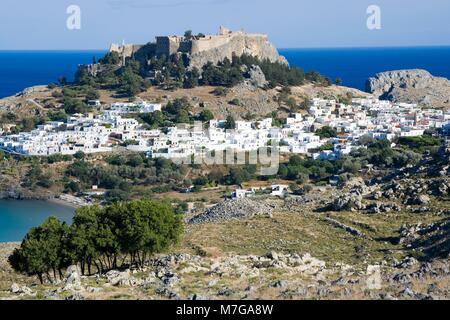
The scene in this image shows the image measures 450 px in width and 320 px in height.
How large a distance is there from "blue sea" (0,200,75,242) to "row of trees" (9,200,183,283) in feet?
48.4

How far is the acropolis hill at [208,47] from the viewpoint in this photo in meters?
56.5

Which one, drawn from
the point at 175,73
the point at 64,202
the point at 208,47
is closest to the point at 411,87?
the point at 208,47

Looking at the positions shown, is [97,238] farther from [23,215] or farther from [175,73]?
[175,73]

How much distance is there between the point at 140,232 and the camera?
17.4 metres

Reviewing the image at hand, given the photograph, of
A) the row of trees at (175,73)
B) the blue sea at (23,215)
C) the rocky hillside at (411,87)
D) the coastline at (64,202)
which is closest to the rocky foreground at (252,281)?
the blue sea at (23,215)

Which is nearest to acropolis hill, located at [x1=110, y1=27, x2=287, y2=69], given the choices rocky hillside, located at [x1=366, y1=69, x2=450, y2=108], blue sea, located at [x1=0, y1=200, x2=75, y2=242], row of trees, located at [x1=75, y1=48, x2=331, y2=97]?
row of trees, located at [x1=75, y1=48, x2=331, y2=97]

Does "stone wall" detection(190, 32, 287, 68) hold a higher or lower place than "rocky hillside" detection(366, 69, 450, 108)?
higher

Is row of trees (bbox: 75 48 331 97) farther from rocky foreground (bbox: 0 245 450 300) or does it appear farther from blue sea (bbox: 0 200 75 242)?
rocky foreground (bbox: 0 245 450 300)

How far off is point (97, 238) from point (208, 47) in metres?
40.6

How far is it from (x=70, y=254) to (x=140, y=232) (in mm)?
1592

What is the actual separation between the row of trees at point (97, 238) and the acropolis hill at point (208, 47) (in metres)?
38.8

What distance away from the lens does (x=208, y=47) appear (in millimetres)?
56812

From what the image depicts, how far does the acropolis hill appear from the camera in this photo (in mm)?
56531
